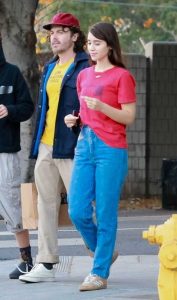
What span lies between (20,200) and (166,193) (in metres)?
9.79

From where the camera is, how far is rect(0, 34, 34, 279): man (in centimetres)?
882

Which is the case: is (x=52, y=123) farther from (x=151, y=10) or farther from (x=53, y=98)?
(x=151, y=10)

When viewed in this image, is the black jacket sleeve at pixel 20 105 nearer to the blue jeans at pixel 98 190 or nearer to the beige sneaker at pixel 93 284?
the blue jeans at pixel 98 190

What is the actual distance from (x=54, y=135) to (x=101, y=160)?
2.13ft

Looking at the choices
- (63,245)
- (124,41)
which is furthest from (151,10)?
(63,245)

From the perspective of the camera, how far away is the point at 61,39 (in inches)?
336

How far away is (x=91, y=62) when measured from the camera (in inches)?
327

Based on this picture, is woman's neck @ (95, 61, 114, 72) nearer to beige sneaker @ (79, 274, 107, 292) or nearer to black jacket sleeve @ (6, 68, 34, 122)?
black jacket sleeve @ (6, 68, 34, 122)

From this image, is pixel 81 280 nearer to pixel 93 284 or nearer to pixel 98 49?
pixel 93 284

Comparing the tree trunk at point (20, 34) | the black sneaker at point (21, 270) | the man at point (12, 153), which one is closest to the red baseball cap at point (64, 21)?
the man at point (12, 153)

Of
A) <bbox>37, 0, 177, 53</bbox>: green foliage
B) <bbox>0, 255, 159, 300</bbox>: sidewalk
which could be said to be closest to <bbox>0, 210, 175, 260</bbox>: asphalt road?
<bbox>0, 255, 159, 300</bbox>: sidewalk

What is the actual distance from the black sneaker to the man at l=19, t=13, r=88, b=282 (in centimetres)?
31

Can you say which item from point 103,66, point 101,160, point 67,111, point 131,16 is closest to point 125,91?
point 103,66

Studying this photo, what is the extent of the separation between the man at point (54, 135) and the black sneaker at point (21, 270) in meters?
0.31
